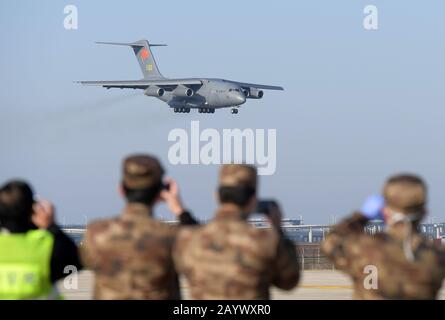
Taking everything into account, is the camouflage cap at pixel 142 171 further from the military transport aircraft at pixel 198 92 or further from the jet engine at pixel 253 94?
the jet engine at pixel 253 94

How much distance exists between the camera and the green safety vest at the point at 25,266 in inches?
282

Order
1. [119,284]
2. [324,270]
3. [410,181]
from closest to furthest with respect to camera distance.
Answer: [410,181], [119,284], [324,270]

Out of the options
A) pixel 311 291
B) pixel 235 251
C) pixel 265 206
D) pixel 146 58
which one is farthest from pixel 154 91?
pixel 235 251

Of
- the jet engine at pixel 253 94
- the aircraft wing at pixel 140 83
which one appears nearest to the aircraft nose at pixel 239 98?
the jet engine at pixel 253 94

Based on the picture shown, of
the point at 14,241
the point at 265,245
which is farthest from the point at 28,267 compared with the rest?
the point at 265,245

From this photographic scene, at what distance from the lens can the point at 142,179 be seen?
23.1 ft

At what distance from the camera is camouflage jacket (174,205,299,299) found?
6633 millimetres

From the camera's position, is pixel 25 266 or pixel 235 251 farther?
pixel 25 266

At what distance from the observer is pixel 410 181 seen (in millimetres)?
6535

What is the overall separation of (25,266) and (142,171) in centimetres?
98

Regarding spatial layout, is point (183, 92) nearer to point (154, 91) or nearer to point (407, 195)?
point (154, 91)
